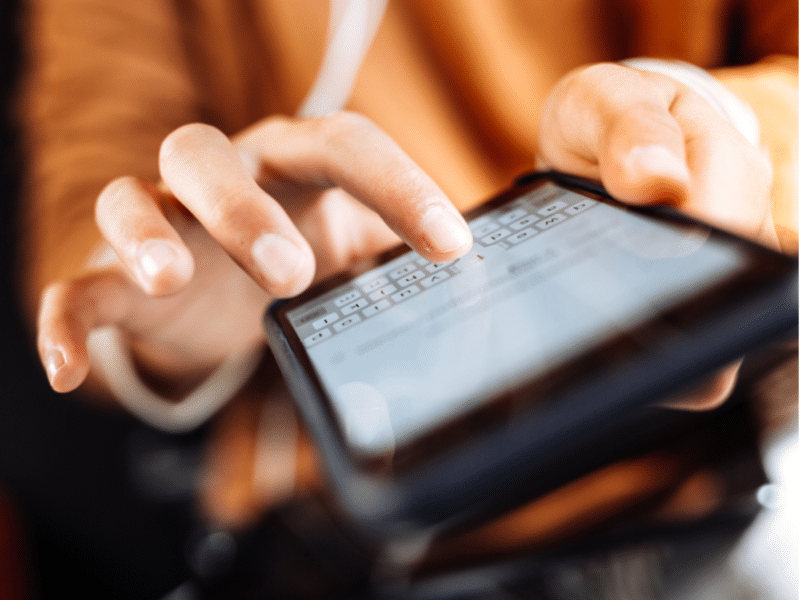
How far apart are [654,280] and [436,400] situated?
3.2 inches

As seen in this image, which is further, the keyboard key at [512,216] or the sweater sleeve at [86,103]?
the sweater sleeve at [86,103]

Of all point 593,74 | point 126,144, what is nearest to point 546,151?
point 593,74

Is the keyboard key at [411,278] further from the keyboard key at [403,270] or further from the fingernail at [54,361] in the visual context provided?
the fingernail at [54,361]

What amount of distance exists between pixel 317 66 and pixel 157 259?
0.96ft

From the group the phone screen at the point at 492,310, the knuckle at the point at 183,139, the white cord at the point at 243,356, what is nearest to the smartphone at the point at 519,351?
the phone screen at the point at 492,310

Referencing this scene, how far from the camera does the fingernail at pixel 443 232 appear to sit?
189mm

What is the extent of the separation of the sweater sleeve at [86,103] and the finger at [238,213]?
8.1 inches

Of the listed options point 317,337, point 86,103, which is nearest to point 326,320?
point 317,337

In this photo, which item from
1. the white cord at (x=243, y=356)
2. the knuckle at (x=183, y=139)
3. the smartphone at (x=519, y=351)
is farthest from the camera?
the white cord at (x=243, y=356)

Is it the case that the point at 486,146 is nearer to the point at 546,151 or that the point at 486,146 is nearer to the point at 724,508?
the point at 546,151

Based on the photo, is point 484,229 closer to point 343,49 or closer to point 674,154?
point 674,154

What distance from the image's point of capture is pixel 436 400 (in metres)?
0.14

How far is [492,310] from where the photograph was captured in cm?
17

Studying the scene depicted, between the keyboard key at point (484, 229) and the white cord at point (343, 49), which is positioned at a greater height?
the white cord at point (343, 49)
